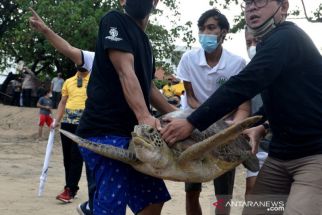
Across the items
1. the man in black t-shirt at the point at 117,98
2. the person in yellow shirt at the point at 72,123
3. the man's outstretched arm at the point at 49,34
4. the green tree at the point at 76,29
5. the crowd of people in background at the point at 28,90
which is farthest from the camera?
the crowd of people in background at the point at 28,90

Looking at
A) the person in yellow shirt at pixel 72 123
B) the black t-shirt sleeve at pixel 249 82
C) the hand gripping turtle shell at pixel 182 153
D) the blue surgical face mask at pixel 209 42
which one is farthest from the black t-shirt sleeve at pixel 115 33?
the person in yellow shirt at pixel 72 123

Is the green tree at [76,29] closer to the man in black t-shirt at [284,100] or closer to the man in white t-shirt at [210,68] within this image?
Result: the man in white t-shirt at [210,68]

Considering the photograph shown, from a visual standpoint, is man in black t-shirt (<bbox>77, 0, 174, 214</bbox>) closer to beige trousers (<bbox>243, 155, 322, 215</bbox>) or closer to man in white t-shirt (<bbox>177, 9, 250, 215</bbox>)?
beige trousers (<bbox>243, 155, 322, 215</bbox>)

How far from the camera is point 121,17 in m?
3.55

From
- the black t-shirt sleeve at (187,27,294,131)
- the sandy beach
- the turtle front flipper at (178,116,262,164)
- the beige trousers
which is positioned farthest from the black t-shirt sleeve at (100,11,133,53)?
the sandy beach

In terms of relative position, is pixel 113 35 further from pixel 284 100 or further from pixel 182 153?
pixel 284 100

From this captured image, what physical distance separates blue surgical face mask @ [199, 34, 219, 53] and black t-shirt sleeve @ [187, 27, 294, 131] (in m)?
1.89

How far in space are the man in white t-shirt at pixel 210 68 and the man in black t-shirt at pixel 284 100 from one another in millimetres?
1524

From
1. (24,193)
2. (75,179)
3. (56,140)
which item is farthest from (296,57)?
(56,140)

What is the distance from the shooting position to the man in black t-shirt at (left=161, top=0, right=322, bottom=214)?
304cm

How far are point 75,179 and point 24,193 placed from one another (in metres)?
0.99

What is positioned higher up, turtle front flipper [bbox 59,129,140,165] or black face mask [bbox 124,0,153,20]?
black face mask [bbox 124,0,153,20]

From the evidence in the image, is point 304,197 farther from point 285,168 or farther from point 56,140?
point 56,140

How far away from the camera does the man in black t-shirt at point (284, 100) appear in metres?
3.04
